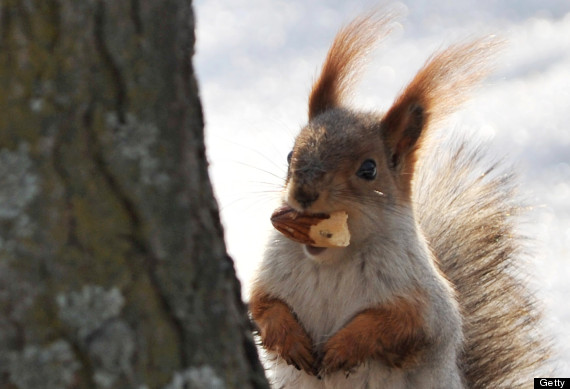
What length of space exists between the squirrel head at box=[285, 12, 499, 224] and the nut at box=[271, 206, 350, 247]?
40mm

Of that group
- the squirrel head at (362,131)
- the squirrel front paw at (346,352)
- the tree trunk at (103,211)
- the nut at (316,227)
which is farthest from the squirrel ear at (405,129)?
the tree trunk at (103,211)

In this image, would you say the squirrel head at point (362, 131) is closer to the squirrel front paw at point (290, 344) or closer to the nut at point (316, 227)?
the nut at point (316, 227)

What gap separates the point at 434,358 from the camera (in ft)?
9.25

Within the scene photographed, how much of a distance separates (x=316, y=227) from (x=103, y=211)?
1491 millimetres

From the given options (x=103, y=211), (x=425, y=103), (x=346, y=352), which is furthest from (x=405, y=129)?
(x=103, y=211)

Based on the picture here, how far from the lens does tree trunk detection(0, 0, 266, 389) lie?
3.53ft

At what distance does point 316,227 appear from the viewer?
2557 mm

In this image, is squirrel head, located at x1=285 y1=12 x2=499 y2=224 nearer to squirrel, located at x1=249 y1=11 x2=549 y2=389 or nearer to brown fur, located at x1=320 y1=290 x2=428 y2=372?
squirrel, located at x1=249 y1=11 x2=549 y2=389

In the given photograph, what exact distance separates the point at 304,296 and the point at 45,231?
183 cm

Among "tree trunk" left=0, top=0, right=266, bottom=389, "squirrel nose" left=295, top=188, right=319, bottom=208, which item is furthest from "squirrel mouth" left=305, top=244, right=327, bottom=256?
"tree trunk" left=0, top=0, right=266, bottom=389

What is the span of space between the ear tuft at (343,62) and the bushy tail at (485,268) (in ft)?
1.83

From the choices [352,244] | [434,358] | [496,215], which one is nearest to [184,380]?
[352,244]

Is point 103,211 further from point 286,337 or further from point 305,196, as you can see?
point 286,337

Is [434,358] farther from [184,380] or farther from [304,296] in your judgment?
[184,380]
